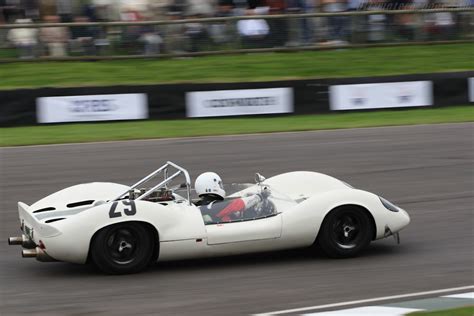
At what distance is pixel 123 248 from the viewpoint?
7.28 meters

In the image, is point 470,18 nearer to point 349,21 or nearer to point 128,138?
point 349,21

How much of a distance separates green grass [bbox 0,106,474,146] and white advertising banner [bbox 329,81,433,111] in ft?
0.60

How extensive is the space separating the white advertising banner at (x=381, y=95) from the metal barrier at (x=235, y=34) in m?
4.13

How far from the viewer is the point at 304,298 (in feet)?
21.8

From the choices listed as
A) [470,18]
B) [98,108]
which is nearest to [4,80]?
[98,108]

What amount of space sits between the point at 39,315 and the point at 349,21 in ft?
57.2

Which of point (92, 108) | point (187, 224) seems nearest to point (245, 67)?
point (92, 108)

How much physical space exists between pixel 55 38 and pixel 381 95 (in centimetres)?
826

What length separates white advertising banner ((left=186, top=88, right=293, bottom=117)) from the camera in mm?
17859

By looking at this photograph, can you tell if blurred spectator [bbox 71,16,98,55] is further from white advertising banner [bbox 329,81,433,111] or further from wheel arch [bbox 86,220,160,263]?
wheel arch [bbox 86,220,160,263]

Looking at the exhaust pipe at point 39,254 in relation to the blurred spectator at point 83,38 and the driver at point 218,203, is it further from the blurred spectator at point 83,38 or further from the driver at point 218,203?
the blurred spectator at point 83,38

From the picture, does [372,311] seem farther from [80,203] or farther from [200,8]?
[200,8]

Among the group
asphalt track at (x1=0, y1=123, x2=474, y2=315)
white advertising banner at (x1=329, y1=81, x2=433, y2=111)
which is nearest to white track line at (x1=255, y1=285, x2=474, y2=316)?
asphalt track at (x1=0, y1=123, x2=474, y2=315)

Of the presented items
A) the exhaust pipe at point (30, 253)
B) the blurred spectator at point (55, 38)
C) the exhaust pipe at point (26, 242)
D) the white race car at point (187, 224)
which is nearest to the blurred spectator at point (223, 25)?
the blurred spectator at point (55, 38)
